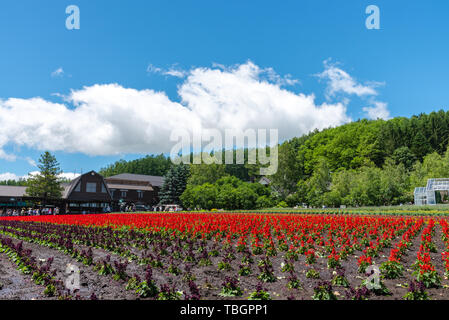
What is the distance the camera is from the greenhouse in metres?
40.7

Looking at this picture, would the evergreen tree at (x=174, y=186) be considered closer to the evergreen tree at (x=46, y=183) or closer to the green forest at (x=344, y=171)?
the green forest at (x=344, y=171)

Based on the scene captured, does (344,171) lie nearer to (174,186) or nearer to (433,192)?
(433,192)

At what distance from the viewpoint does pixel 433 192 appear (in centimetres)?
4084

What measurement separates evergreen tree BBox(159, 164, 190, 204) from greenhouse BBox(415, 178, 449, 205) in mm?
39706

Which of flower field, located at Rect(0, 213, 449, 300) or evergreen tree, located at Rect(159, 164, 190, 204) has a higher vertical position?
evergreen tree, located at Rect(159, 164, 190, 204)

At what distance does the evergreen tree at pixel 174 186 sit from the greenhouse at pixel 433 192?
3971 centimetres

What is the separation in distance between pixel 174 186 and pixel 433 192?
42.8 metres

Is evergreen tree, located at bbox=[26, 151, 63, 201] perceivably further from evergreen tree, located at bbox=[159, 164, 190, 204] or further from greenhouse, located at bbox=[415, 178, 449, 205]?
greenhouse, located at bbox=[415, 178, 449, 205]

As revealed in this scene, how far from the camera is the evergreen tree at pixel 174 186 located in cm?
6281

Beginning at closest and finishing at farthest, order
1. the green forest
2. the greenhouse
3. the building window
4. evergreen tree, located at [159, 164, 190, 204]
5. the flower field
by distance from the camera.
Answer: the flower field → the greenhouse → the green forest → the building window → evergreen tree, located at [159, 164, 190, 204]

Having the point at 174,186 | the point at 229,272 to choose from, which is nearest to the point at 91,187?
the point at 174,186

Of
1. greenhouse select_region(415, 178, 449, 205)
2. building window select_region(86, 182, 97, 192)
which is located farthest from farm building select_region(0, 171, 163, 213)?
greenhouse select_region(415, 178, 449, 205)

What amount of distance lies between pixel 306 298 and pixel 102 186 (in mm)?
55460

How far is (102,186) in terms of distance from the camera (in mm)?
57062
